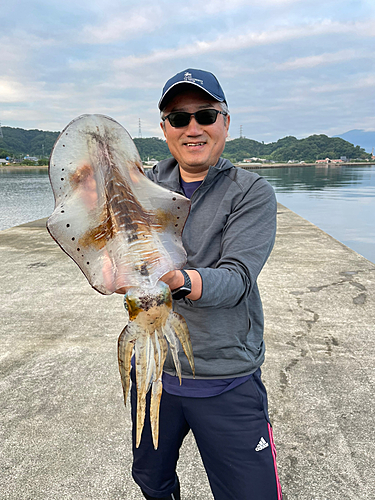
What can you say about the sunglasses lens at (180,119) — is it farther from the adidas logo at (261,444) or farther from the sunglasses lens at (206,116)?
the adidas logo at (261,444)

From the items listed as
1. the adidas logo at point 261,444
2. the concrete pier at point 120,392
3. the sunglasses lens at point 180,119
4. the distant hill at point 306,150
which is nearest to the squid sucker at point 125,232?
the sunglasses lens at point 180,119

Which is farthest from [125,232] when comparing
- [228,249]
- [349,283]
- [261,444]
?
[349,283]

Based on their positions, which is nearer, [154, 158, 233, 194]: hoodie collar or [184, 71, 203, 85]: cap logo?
[184, 71, 203, 85]: cap logo

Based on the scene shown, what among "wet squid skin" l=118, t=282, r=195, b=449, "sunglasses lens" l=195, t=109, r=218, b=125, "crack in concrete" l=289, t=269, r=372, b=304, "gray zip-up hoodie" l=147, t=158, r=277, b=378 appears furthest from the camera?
"crack in concrete" l=289, t=269, r=372, b=304

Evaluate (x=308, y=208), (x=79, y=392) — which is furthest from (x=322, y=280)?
(x=308, y=208)

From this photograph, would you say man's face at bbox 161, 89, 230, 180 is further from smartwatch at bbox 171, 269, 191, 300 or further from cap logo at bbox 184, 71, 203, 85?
smartwatch at bbox 171, 269, 191, 300

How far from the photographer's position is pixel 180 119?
1644 millimetres

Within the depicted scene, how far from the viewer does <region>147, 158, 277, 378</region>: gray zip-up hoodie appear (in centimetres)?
147

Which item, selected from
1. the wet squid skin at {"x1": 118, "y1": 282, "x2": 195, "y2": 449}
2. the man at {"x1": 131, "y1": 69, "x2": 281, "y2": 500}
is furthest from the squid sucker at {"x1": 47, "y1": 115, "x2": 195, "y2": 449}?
the man at {"x1": 131, "y1": 69, "x2": 281, "y2": 500}

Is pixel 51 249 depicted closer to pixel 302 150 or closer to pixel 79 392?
pixel 79 392

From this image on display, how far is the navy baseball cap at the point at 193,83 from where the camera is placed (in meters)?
1.55

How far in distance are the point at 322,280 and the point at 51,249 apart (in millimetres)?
5460

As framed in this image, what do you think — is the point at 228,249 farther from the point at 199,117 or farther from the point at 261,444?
the point at 261,444

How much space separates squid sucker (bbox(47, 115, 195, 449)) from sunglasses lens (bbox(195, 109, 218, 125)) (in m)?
0.48
